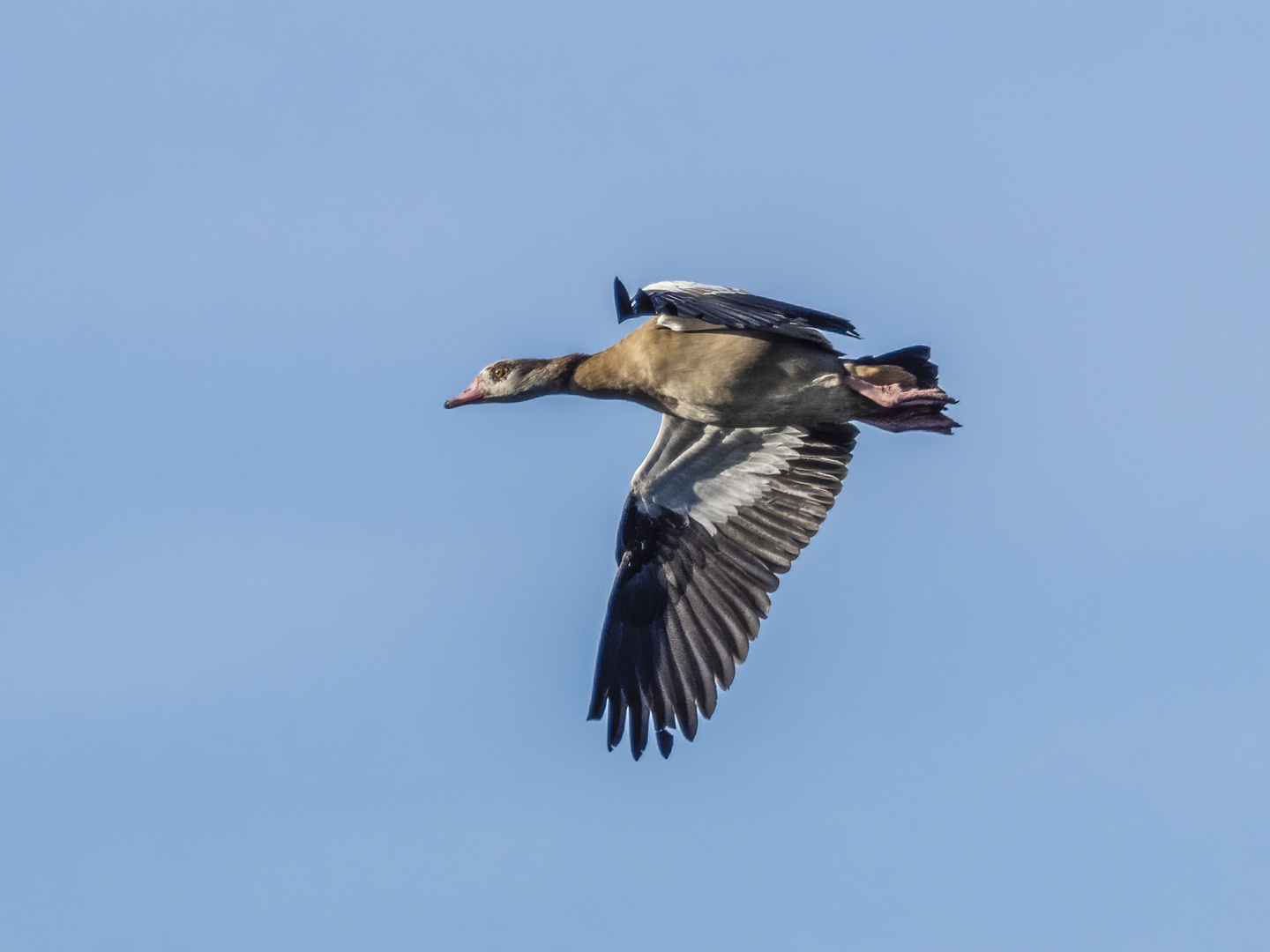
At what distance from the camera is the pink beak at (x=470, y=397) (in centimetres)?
1102

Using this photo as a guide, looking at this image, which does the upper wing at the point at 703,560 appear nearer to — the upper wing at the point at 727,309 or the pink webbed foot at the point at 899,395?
the pink webbed foot at the point at 899,395

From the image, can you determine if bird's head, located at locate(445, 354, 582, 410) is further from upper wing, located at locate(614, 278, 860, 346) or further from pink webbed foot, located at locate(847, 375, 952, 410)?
pink webbed foot, located at locate(847, 375, 952, 410)

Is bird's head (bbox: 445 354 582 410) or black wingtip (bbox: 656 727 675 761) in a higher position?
bird's head (bbox: 445 354 582 410)

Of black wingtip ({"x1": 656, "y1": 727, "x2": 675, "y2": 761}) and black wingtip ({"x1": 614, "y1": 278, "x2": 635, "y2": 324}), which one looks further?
black wingtip ({"x1": 656, "y1": 727, "x2": 675, "y2": 761})

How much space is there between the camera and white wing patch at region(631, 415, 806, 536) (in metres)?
11.1

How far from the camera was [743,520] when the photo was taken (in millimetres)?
11148

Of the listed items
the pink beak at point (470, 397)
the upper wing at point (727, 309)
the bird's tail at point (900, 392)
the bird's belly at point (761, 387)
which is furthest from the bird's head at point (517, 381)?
the bird's tail at point (900, 392)

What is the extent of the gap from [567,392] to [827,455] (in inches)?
68.7

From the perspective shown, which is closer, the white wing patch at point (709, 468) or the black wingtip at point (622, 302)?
the black wingtip at point (622, 302)

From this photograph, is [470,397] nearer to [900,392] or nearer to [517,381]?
[517,381]

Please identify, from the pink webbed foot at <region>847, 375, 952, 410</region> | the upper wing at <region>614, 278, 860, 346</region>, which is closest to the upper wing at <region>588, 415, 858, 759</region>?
the pink webbed foot at <region>847, 375, 952, 410</region>

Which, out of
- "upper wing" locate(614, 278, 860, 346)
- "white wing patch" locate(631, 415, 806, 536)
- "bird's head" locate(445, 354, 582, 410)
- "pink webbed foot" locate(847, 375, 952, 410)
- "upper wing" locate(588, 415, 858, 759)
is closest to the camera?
"upper wing" locate(614, 278, 860, 346)

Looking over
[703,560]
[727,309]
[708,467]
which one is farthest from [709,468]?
[727,309]

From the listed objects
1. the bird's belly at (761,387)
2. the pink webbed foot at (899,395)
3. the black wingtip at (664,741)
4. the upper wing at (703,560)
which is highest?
the bird's belly at (761,387)
